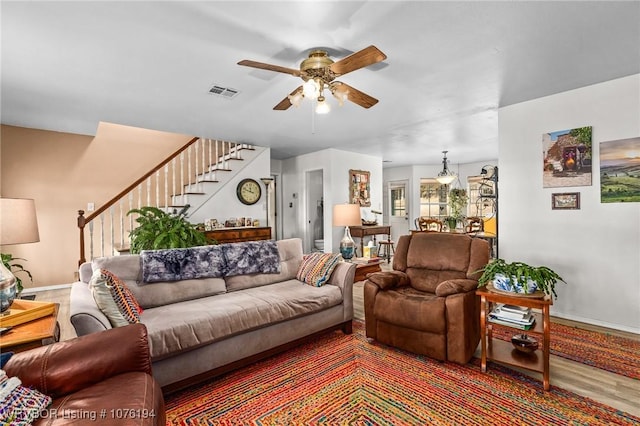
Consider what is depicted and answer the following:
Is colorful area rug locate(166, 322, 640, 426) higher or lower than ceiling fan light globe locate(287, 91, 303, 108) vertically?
lower

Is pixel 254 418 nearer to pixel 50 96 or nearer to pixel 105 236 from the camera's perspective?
pixel 50 96

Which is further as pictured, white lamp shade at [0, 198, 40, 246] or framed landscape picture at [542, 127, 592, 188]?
framed landscape picture at [542, 127, 592, 188]

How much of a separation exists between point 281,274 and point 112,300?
1554mm

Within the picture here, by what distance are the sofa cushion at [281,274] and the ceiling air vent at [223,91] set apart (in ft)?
5.45

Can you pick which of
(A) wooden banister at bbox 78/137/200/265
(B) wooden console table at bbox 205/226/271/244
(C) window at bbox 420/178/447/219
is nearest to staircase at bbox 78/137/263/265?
(A) wooden banister at bbox 78/137/200/265

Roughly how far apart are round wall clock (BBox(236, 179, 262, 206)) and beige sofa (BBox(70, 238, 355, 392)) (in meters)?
3.10

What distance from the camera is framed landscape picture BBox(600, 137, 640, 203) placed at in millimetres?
3074

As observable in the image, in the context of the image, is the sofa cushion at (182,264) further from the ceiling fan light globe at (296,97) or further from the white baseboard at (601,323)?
the white baseboard at (601,323)

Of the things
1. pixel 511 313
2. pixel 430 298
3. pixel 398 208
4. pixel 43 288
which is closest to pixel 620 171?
pixel 511 313

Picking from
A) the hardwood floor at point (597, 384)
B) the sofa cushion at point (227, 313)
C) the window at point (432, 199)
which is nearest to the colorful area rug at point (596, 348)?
the hardwood floor at point (597, 384)

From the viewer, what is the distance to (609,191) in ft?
10.5

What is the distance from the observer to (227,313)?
2.29m

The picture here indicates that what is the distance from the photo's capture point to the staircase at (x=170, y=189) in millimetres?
5043

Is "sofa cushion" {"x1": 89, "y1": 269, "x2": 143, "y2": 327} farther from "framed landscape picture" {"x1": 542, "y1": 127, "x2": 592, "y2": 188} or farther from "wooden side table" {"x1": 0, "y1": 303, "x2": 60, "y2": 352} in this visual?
"framed landscape picture" {"x1": 542, "y1": 127, "x2": 592, "y2": 188}
